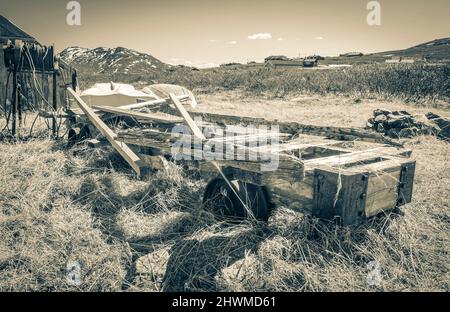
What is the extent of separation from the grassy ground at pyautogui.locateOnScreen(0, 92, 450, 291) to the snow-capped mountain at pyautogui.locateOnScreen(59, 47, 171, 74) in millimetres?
36170

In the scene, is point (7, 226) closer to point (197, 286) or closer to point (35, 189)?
point (35, 189)

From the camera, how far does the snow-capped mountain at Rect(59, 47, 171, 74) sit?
41.0 m

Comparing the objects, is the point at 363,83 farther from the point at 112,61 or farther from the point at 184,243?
the point at 112,61

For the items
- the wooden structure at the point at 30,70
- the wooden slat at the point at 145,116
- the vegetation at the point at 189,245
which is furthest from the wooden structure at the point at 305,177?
the wooden structure at the point at 30,70

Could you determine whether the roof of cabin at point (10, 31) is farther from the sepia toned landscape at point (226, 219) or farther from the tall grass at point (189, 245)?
the tall grass at point (189, 245)

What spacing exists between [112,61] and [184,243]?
45420mm

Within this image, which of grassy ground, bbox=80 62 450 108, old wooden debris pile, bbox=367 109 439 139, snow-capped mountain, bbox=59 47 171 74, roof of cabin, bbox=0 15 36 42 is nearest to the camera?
old wooden debris pile, bbox=367 109 439 139

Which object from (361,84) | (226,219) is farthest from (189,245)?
(361,84)

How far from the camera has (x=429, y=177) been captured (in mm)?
5121

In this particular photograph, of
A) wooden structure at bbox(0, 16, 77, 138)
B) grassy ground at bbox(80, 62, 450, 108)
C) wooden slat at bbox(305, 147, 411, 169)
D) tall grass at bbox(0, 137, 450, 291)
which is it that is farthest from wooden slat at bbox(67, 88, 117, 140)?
grassy ground at bbox(80, 62, 450, 108)

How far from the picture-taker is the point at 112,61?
4506cm

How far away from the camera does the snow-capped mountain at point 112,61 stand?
41.0m

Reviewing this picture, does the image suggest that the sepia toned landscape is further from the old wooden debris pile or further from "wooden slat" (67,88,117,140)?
the old wooden debris pile

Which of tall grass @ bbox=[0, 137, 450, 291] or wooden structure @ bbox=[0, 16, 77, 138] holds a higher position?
wooden structure @ bbox=[0, 16, 77, 138]
